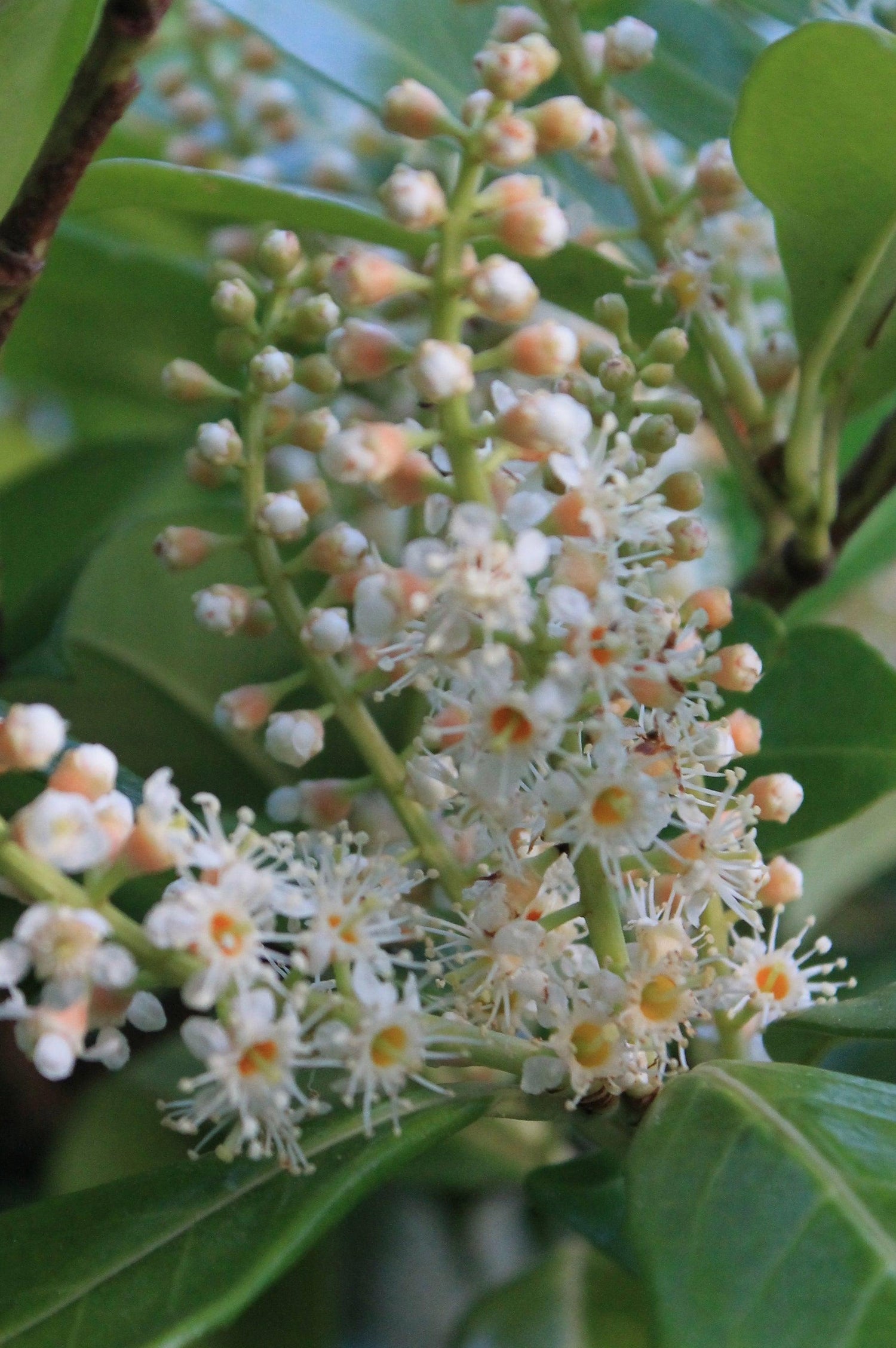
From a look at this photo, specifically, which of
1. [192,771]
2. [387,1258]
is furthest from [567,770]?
[387,1258]

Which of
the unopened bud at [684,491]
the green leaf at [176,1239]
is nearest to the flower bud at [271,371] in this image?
the unopened bud at [684,491]

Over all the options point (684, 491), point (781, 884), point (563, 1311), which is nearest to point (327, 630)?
point (684, 491)

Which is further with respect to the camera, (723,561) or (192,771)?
(723,561)

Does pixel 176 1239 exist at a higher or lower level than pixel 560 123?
lower

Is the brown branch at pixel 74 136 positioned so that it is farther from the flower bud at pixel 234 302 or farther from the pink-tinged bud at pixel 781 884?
the pink-tinged bud at pixel 781 884

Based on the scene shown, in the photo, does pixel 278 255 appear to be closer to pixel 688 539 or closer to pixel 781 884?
pixel 688 539

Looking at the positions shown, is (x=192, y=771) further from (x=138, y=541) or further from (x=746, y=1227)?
(x=746, y=1227)
